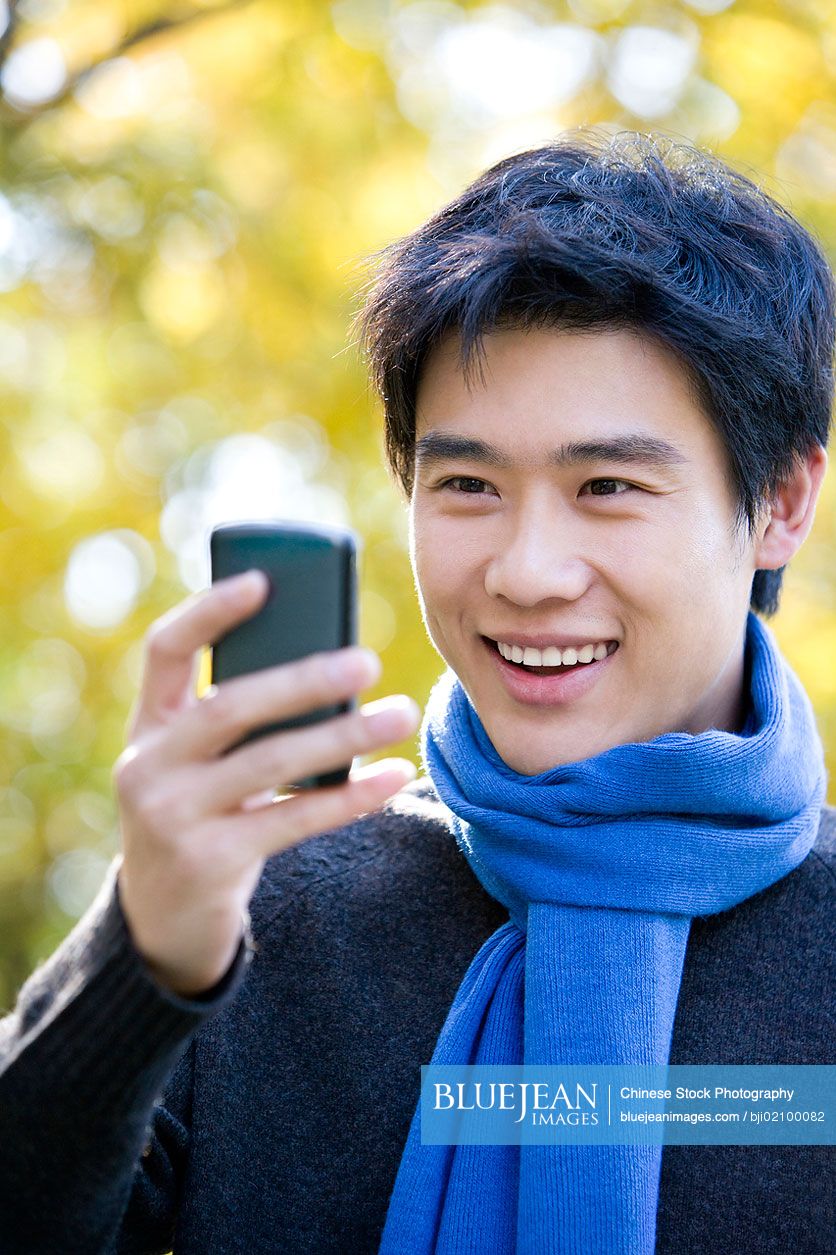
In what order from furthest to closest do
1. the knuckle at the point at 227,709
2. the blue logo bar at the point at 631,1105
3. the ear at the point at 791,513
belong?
1. the ear at the point at 791,513
2. the blue logo bar at the point at 631,1105
3. the knuckle at the point at 227,709

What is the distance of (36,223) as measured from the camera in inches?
148

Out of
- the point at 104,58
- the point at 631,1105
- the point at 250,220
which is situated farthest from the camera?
the point at 250,220

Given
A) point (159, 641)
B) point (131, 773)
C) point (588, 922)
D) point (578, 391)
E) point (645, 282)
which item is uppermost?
point (645, 282)

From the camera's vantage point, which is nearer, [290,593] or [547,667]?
[290,593]

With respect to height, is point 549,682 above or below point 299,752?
below

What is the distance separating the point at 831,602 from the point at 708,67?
5.34 feet

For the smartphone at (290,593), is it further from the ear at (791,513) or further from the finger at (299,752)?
the ear at (791,513)

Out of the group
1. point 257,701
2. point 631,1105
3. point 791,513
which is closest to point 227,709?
point 257,701

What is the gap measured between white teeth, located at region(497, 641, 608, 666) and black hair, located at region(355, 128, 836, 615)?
0.90 feet

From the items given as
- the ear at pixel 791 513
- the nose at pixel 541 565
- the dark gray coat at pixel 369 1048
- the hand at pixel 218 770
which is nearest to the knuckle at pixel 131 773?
the hand at pixel 218 770

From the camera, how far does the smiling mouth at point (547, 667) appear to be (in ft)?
5.45

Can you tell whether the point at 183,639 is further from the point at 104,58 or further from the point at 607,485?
the point at 104,58

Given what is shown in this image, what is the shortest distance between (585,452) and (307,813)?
2.27ft

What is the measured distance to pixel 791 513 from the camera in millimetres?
1821
